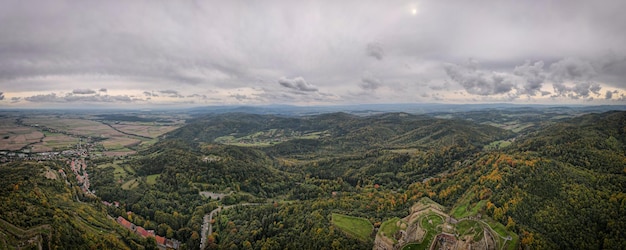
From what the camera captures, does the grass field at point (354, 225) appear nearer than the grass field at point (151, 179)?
Yes

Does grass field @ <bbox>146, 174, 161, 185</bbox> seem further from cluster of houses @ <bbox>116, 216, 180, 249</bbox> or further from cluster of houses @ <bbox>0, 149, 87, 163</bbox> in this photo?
cluster of houses @ <bbox>0, 149, 87, 163</bbox>

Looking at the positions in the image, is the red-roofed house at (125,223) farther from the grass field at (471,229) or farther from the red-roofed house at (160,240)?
the grass field at (471,229)

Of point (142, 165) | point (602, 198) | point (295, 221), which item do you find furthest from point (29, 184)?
point (602, 198)

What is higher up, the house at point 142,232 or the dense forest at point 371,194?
the dense forest at point 371,194

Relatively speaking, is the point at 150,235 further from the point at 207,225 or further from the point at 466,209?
the point at 466,209

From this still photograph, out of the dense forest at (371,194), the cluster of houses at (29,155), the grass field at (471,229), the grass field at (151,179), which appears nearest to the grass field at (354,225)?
the dense forest at (371,194)

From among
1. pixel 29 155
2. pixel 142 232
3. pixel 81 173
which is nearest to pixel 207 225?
pixel 142 232
